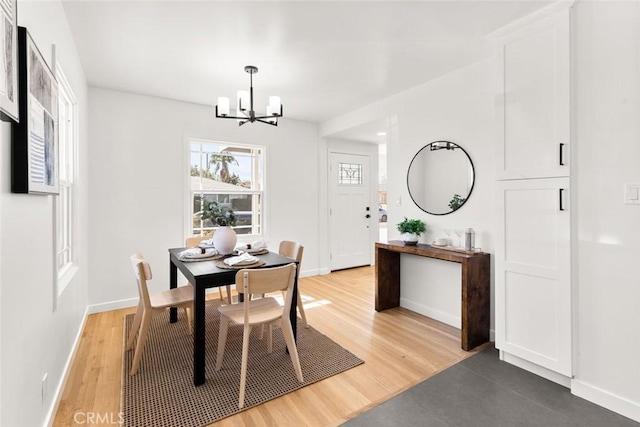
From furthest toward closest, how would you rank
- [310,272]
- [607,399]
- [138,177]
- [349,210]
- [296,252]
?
[349,210], [310,272], [138,177], [296,252], [607,399]

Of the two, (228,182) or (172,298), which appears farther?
(228,182)

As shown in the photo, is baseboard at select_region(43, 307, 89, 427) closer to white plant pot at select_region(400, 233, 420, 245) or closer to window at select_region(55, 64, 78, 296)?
window at select_region(55, 64, 78, 296)

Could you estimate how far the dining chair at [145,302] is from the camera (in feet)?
7.47

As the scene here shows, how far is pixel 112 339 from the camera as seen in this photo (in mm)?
2896

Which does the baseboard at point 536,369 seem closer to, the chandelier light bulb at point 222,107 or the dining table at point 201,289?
the dining table at point 201,289

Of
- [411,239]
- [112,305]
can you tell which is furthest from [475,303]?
[112,305]

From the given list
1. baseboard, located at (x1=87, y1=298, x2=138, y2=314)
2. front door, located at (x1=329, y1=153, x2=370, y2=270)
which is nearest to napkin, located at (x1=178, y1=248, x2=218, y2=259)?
baseboard, located at (x1=87, y1=298, x2=138, y2=314)

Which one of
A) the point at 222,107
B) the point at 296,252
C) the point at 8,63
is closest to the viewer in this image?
the point at 8,63

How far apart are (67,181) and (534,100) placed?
12.2 feet

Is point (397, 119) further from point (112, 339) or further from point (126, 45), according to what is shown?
point (112, 339)

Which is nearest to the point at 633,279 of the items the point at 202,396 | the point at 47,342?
the point at 202,396

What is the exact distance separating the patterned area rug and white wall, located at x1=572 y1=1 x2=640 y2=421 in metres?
1.56

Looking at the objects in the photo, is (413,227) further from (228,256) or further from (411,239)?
(228,256)

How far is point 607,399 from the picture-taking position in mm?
1929
